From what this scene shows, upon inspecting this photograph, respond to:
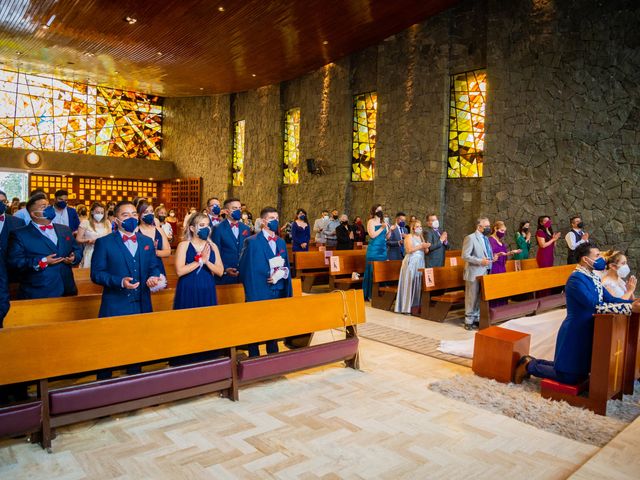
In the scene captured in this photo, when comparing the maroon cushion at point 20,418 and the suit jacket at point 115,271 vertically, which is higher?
the suit jacket at point 115,271

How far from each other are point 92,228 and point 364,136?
9128 mm

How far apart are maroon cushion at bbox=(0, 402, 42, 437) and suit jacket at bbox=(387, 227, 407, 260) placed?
264 inches

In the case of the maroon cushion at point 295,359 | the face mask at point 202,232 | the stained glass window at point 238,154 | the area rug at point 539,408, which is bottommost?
the area rug at point 539,408

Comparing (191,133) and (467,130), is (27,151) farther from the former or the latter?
(467,130)

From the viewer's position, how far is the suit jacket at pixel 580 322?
13.2ft

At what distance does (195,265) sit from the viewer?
4.30m

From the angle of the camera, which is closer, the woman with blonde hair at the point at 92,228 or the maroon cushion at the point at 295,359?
the maroon cushion at the point at 295,359

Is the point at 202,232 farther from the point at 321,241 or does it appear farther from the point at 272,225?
the point at 321,241

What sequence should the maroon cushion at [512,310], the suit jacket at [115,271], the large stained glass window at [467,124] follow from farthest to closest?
the large stained glass window at [467,124] → the maroon cushion at [512,310] → the suit jacket at [115,271]

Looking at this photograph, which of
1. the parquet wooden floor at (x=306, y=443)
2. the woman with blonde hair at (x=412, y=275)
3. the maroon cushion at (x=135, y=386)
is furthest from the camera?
the woman with blonde hair at (x=412, y=275)

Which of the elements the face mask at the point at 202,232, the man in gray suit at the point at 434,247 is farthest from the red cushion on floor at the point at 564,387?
the man in gray suit at the point at 434,247

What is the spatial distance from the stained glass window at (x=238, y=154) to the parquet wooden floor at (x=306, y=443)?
52.9 ft

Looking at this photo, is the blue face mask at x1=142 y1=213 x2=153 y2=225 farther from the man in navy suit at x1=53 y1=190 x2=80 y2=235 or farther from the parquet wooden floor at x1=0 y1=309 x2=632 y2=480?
the man in navy suit at x1=53 y1=190 x2=80 y2=235

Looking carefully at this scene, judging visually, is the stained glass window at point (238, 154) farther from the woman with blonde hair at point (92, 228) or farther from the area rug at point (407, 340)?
the area rug at point (407, 340)
